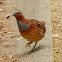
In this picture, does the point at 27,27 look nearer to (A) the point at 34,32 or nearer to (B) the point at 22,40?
(A) the point at 34,32

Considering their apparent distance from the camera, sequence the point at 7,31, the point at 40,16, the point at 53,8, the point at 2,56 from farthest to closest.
Answer: 1. the point at 53,8
2. the point at 40,16
3. the point at 7,31
4. the point at 2,56

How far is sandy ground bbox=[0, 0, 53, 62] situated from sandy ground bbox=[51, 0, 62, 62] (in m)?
0.37

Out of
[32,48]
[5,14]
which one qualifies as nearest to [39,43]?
[32,48]

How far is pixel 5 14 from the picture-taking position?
7871 mm

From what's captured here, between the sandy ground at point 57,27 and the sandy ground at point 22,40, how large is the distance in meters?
0.37

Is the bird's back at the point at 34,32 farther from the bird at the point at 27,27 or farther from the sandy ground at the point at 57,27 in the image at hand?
the sandy ground at the point at 57,27

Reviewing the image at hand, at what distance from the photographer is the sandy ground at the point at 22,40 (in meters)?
5.49

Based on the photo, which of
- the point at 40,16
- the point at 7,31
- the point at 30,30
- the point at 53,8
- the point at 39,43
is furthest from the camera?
the point at 53,8

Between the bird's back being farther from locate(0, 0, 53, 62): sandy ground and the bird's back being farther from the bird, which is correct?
locate(0, 0, 53, 62): sandy ground

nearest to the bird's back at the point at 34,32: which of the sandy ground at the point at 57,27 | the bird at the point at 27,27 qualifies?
the bird at the point at 27,27

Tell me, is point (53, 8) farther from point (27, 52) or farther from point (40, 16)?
point (27, 52)

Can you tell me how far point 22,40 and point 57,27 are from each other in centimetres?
188

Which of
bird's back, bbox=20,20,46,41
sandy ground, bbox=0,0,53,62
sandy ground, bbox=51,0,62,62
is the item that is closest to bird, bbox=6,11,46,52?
bird's back, bbox=20,20,46,41

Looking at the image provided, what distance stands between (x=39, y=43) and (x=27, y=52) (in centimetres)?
49
